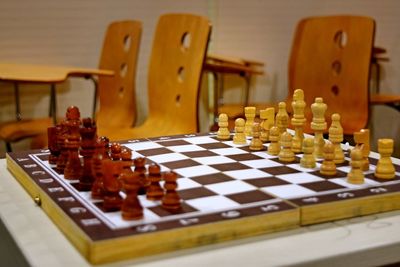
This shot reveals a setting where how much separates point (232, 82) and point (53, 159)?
2412mm

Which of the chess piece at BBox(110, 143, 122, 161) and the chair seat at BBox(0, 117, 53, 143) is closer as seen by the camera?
the chess piece at BBox(110, 143, 122, 161)

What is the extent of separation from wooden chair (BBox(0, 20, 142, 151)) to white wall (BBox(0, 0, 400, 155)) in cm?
26

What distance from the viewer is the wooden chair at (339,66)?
2631 mm

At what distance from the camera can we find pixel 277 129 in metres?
1.43

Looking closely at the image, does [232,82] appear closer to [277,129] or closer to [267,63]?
[267,63]

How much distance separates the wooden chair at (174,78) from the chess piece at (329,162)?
43.0 inches

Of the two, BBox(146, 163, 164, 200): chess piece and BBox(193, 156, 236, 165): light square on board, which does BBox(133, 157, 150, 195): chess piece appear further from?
BBox(193, 156, 236, 165): light square on board

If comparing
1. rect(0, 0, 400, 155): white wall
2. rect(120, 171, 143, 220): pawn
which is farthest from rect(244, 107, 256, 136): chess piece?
rect(0, 0, 400, 155): white wall

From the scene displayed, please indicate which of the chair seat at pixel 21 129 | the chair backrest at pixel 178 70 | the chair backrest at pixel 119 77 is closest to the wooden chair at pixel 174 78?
the chair backrest at pixel 178 70

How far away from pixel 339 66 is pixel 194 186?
5.90ft

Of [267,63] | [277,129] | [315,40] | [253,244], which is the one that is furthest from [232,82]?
[253,244]

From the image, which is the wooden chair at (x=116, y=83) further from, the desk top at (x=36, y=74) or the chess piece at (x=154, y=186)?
the chess piece at (x=154, y=186)

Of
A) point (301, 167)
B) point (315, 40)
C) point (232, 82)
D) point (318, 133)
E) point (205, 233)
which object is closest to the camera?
point (205, 233)

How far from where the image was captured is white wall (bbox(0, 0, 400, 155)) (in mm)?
3188
